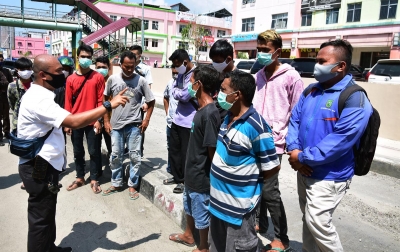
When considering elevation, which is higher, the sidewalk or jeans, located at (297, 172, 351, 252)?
jeans, located at (297, 172, 351, 252)

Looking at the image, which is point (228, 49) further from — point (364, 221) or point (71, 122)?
point (364, 221)

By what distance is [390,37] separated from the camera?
73.5ft

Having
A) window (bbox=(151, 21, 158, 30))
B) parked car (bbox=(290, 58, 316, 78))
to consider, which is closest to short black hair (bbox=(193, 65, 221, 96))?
parked car (bbox=(290, 58, 316, 78))

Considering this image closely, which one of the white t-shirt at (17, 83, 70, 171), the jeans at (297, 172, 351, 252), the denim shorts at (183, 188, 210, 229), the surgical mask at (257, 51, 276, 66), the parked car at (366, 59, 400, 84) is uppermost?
the parked car at (366, 59, 400, 84)

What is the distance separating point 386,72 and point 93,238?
438 inches

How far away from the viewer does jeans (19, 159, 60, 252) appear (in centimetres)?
257

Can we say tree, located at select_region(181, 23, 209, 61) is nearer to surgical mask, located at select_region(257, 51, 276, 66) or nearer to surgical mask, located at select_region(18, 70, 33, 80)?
surgical mask, located at select_region(18, 70, 33, 80)

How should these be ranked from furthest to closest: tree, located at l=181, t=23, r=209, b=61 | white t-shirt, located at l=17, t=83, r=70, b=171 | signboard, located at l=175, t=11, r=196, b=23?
signboard, located at l=175, t=11, r=196, b=23, tree, located at l=181, t=23, r=209, b=61, white t-shirt, located at l=17, t=83, r=70, b=171

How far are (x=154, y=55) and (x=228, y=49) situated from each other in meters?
45.4

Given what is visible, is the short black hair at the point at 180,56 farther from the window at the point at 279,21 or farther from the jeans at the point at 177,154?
the window at the point at 279,21

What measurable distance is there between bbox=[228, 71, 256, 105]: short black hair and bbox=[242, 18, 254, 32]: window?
112 ft

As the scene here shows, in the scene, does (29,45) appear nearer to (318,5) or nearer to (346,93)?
(318,5)

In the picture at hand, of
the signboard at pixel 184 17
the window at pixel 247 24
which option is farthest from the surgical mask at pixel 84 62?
the signboard at pixel 184 17

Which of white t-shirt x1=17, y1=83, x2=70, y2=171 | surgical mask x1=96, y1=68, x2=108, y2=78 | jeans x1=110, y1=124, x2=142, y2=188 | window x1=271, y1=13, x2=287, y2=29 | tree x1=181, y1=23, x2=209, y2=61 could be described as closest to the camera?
white t-shirt x1=17, y1=83, x2=70, y2=171
